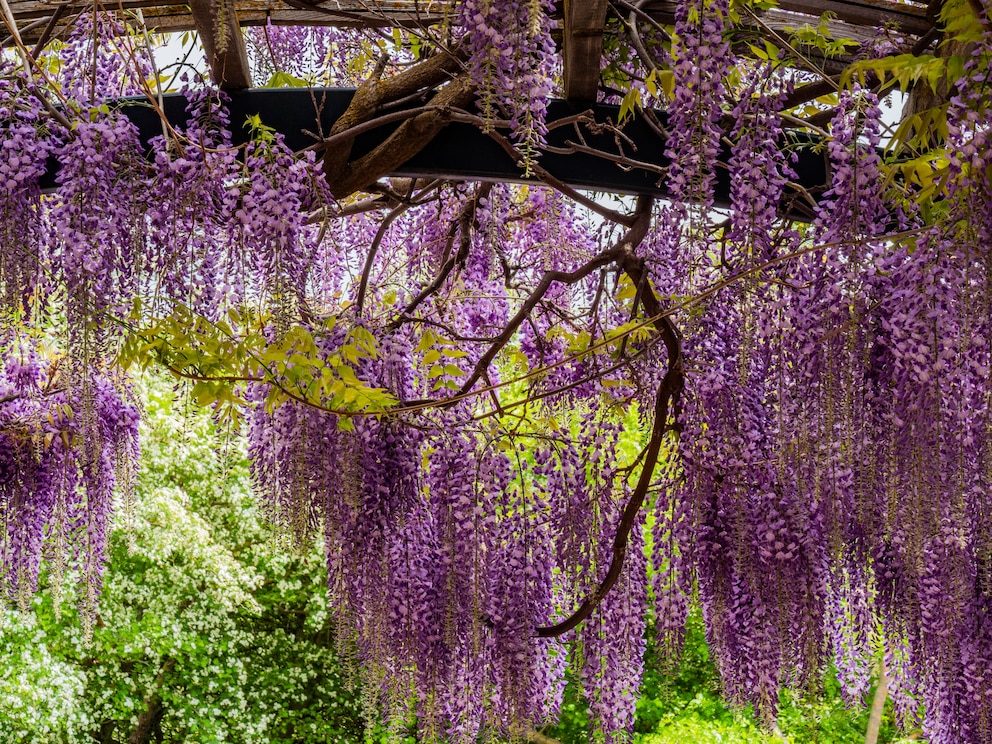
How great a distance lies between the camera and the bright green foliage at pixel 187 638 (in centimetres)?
690

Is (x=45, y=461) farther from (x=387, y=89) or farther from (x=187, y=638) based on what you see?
(x=187, y=638)

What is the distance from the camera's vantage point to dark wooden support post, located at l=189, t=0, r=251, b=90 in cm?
210

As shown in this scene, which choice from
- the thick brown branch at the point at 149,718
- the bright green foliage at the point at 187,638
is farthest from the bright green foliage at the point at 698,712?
the thick brown branch at the point at 149,718

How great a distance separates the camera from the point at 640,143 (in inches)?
103

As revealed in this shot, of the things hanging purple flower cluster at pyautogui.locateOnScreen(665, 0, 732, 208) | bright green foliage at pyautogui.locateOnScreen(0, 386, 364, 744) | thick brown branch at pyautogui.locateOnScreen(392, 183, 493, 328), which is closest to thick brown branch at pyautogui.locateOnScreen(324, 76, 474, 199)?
hanging purple flower cluster at pyautogui.locateOnScreen(665, 0, 732, 208)

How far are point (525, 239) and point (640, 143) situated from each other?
144cm

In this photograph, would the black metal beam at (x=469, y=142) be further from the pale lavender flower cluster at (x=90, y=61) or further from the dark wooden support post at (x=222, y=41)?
the pale lavender flower cluster at (x=90, y=61)

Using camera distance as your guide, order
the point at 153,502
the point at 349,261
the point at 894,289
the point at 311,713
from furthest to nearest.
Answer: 1. the point at 311,713
2. the point at 153,502
3. the point at 349,261
4. the point at 894,289

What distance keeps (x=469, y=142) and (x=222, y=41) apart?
0.70 meters

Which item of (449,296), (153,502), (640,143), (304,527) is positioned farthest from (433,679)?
(153,502)

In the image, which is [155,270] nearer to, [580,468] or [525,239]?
[580,468]

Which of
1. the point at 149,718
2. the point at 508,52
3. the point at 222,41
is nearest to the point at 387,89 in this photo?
the point at 508,52

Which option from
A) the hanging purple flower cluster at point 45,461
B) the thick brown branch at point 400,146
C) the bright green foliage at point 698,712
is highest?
the thick brown branch at point 400,146

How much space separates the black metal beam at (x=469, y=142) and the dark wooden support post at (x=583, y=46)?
0.04 meters
